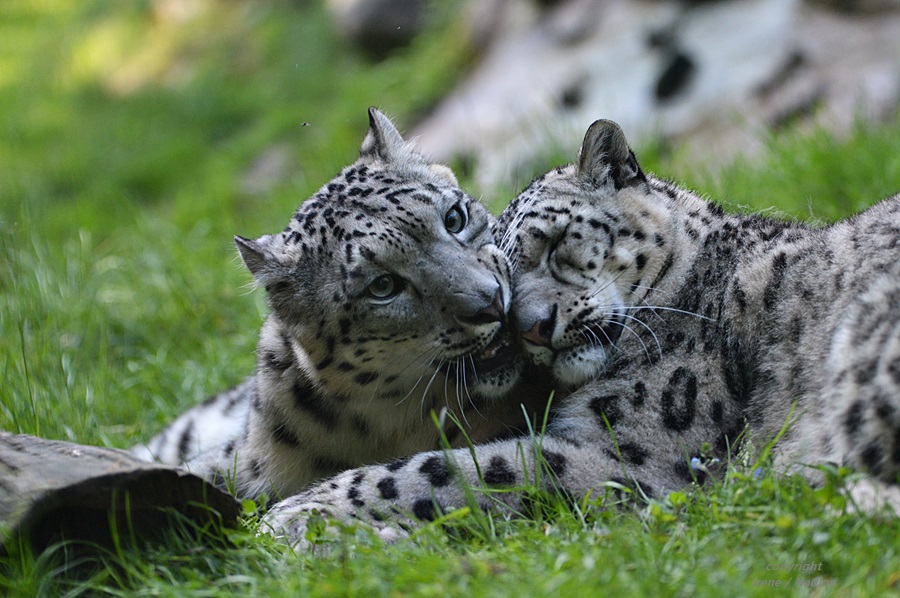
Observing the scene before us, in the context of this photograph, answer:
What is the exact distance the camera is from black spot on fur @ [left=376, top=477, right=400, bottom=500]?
504cm

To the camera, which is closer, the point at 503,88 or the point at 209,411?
the point at 209,411

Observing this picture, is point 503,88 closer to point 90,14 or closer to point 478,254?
point 478,254

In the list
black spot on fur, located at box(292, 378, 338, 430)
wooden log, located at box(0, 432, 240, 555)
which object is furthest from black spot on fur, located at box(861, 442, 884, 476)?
black spot on fur, located at box(292, 378, 338, 430)

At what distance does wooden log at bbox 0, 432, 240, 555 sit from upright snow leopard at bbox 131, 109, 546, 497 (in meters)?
1.25

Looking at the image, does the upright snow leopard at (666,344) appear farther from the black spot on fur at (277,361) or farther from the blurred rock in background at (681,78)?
the blurred rock in background at (681,78)

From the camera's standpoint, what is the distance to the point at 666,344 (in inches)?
211

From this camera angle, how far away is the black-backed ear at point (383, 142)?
21.0ft

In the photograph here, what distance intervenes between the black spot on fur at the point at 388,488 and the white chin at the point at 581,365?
3.49ft

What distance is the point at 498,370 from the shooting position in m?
5.49

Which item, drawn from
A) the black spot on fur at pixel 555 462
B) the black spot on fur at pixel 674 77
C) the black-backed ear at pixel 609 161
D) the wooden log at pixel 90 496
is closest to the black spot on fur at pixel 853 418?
the black spot on fur at pixel 555 462

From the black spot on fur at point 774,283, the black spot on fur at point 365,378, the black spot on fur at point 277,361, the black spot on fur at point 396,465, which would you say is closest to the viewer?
the black spot on fur at point 396,465

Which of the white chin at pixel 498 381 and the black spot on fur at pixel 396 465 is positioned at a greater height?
the white chin at pixel 498 381

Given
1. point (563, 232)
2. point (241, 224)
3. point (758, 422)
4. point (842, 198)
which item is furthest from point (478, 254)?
point (241, 224)

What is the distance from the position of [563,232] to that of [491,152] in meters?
6.47
